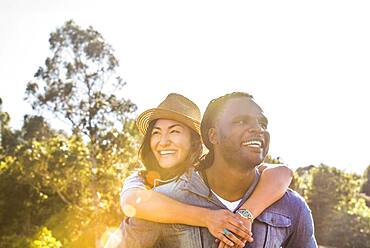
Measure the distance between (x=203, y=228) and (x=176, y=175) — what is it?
77cm

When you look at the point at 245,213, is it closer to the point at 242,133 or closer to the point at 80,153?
the point at 242,133

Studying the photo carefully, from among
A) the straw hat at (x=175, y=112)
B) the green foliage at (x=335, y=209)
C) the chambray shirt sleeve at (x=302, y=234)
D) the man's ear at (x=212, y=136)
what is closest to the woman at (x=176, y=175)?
the straw hat at (x=175, y=112)

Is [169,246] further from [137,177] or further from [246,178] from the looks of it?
[137,177]

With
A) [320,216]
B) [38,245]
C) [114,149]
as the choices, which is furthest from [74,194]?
[320,216]

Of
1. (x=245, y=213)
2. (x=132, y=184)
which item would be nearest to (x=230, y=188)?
(x=245, y=213)

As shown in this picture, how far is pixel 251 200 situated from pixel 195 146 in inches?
31.0

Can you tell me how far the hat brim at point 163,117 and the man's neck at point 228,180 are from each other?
0.63 metres

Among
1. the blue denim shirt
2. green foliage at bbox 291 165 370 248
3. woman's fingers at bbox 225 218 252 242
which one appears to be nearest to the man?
the blue denim shirt

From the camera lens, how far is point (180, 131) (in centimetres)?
314

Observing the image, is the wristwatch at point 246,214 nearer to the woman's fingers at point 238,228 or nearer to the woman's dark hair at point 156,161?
the woman's fingers at point 238,228

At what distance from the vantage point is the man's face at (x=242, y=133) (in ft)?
7.58

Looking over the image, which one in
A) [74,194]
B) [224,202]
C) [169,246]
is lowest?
[169,246]

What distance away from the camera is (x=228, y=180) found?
2.44 m

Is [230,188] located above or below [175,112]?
below
